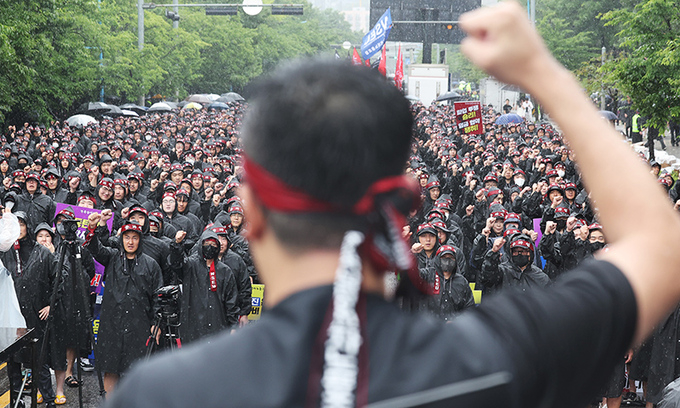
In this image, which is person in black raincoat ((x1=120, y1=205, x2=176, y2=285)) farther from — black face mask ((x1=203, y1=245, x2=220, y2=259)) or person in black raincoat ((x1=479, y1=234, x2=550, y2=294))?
person in black raincoat ((x1=479, y1=234, x2=550, y2=294))

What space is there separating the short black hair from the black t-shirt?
114mm

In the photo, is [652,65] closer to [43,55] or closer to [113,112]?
[43,55]

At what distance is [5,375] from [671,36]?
13.1 metres

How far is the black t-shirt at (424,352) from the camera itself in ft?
3.50

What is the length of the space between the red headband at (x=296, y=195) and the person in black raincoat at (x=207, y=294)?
7.18 m

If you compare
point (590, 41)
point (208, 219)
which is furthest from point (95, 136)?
point (590, 41)

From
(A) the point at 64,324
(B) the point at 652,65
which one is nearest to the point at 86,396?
(A) the point at 64,324

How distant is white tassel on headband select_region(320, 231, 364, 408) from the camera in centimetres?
106

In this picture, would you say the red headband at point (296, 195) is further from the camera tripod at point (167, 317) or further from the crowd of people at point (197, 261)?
the camera tripod at point (167, 317)

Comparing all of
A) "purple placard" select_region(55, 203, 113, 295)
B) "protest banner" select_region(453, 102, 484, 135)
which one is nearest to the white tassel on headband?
"purple placard" select_region(55, 203, 113, 295)

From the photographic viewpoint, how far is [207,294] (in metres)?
8.25

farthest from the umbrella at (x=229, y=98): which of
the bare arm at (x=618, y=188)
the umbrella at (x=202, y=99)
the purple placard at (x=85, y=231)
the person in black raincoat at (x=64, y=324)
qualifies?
the bare arm at (x=618, y=188)

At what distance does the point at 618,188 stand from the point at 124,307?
23.6 feet

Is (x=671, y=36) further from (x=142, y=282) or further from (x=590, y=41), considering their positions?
(x=590, y=41)
